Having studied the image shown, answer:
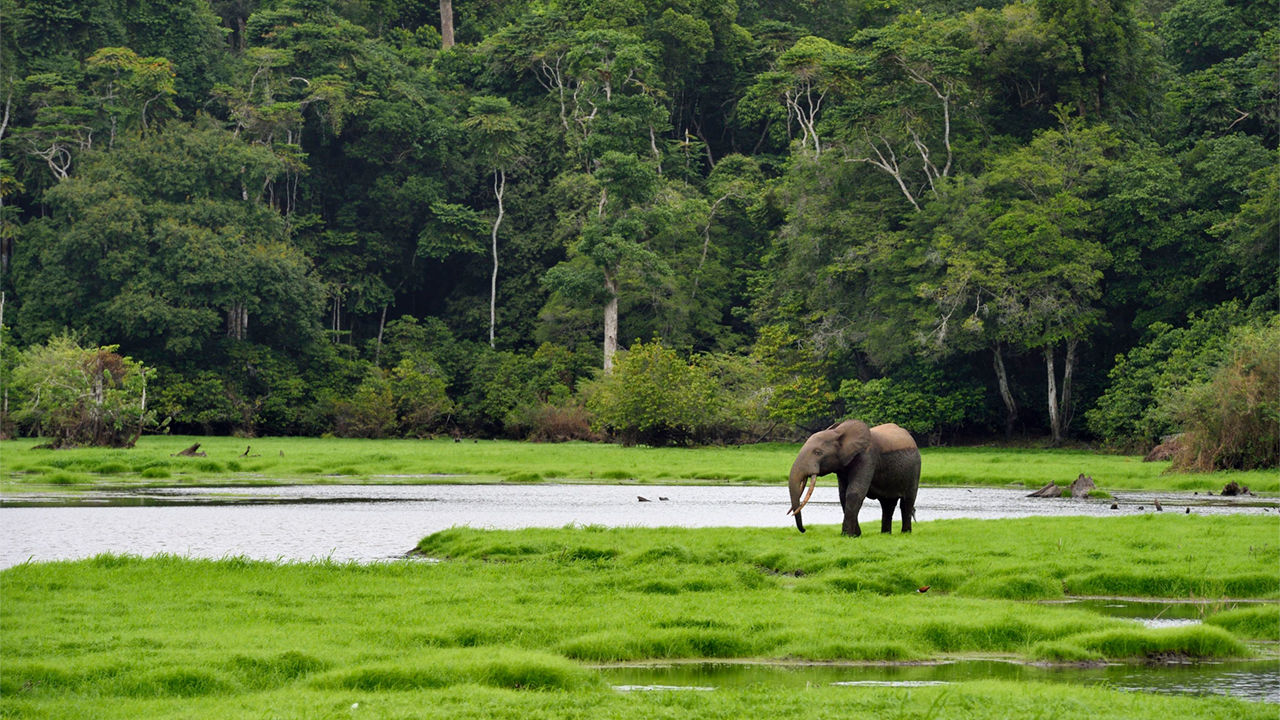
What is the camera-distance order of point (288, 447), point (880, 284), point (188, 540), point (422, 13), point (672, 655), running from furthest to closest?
1. point (422, 13)
2. point (880, 284)
3. point (288, 447)
4. point (188, 540)
5. point (672, 655)

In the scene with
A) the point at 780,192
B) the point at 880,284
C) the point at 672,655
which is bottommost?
the point at 672,655

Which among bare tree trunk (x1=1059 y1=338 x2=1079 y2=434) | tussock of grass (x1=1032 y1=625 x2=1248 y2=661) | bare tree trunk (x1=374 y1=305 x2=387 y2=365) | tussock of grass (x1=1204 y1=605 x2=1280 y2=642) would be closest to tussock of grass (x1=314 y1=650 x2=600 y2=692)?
tussock of grass (x1=1032 y1=625 x2=1248 y2=661)

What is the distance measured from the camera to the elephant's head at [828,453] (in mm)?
19859

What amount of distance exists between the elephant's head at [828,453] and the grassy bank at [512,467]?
52.8ft

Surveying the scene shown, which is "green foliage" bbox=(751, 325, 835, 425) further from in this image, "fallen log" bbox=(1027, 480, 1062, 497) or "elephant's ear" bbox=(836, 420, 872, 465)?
"elephant's ear" bbox=(836, 420, 872, 465)

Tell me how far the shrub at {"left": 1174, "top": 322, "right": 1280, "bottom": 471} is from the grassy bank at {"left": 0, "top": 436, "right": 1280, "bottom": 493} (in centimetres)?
108

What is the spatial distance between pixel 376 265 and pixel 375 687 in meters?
66.1

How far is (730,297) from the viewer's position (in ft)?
232

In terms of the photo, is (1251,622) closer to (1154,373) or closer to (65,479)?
(65,479)

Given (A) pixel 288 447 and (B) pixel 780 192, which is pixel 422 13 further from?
(A) pixel 288 447

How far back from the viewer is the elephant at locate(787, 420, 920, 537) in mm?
19938

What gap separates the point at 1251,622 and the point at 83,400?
130 ft

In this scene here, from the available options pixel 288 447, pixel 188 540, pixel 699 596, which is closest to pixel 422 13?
pixel 288 447

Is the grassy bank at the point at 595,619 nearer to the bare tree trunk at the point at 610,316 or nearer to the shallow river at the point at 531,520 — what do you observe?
the shallow river at the point at 531,520
